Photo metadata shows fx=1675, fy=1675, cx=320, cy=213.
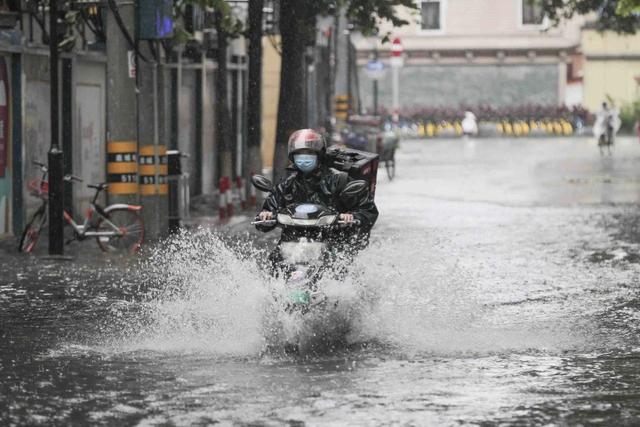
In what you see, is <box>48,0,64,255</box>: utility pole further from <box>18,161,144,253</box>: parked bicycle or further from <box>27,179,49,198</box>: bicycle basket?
<box>27,179,49,198</box>: bicycle basket

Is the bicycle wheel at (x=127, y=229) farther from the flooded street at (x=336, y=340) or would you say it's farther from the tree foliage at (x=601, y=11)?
the tree foliage at (x=601, y=11)

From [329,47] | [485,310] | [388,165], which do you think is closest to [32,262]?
[485,310]

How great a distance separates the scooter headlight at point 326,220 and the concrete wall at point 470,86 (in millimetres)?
71270

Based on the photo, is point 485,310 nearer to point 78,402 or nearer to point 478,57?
point 78,402

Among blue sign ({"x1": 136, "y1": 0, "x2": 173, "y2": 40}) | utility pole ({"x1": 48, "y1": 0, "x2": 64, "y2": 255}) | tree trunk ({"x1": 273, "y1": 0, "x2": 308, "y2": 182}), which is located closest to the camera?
utility pole ({"x1": 48, "y1": 0, "x2": 64, "y2": 255})

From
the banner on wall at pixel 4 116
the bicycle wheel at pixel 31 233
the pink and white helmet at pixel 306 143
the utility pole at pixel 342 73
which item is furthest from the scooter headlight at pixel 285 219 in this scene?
the utility pole at pixel 342 73

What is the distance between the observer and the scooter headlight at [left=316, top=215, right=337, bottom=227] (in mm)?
11484

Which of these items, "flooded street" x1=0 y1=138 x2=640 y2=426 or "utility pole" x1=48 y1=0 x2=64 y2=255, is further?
"utility pole" x1=48 y1=0 x2=64 y2=255

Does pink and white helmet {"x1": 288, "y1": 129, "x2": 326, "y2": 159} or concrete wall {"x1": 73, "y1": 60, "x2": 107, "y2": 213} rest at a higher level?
pink and white helmet {"x1": 288, "y1": 129, "x2": 326, "y2": 159}

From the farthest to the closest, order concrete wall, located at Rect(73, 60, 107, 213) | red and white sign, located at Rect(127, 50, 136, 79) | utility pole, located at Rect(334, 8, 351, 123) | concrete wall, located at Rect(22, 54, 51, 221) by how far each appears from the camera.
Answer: utility pole, located at Rect(334, 8, 351, 123), concrete wall, located at Rect(73, 60, 107, 213), concrete wall, located at Rect(22, 54, 51, 221), red and white sign, located at Rect(127, 50, 136, 79)

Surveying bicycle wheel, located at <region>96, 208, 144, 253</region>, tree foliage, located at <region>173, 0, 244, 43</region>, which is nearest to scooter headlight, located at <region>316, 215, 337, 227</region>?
bicycle wheel, located at <region>96, 208, 144, 253</region>

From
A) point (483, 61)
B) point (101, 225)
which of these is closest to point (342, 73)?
point (483, 61)

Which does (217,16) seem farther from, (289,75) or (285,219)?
(285,219)

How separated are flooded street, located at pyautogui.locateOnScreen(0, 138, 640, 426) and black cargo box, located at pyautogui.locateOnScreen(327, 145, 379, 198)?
0.60 metres
